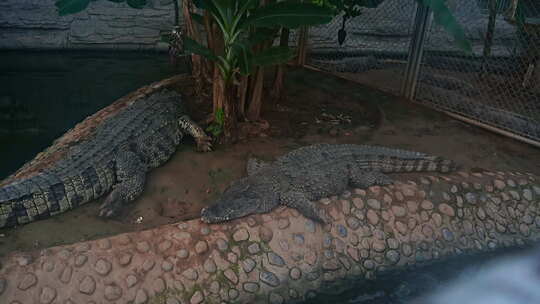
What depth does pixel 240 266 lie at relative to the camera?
288 cm

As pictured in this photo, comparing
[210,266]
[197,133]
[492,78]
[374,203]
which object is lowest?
[210,266]

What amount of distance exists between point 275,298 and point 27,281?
148 cm

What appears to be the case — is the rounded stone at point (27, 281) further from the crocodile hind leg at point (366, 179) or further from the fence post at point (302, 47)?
the fence post at point (302, 47)

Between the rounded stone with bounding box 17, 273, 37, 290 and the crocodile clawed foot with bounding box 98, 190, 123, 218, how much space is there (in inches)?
25.5

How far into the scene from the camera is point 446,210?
11.7ft

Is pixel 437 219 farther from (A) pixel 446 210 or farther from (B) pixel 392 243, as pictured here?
(B) pixel 392 243

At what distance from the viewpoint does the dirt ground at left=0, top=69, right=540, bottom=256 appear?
9.78 ft

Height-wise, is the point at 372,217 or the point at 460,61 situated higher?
the point at 460,61

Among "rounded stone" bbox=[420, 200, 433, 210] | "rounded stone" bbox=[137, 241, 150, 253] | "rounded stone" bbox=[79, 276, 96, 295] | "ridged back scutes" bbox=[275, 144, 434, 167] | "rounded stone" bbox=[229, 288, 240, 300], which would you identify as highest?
"ridged back scutes" bbox=[275, 144, 434, 167]

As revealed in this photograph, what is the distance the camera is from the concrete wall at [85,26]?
7.59 meters

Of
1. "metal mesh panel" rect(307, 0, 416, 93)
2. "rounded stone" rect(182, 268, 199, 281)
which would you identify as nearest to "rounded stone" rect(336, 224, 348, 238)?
"rounded stone" rect(182, 268, 199, 281)

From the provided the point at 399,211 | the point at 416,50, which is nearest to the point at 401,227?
the point at 399,211

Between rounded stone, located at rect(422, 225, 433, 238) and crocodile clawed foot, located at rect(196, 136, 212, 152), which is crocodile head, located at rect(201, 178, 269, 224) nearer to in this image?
crocodile clawed foot, located at rect(196, 136, 212, 152)

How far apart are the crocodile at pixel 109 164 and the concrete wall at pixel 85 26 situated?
397 centimetres
